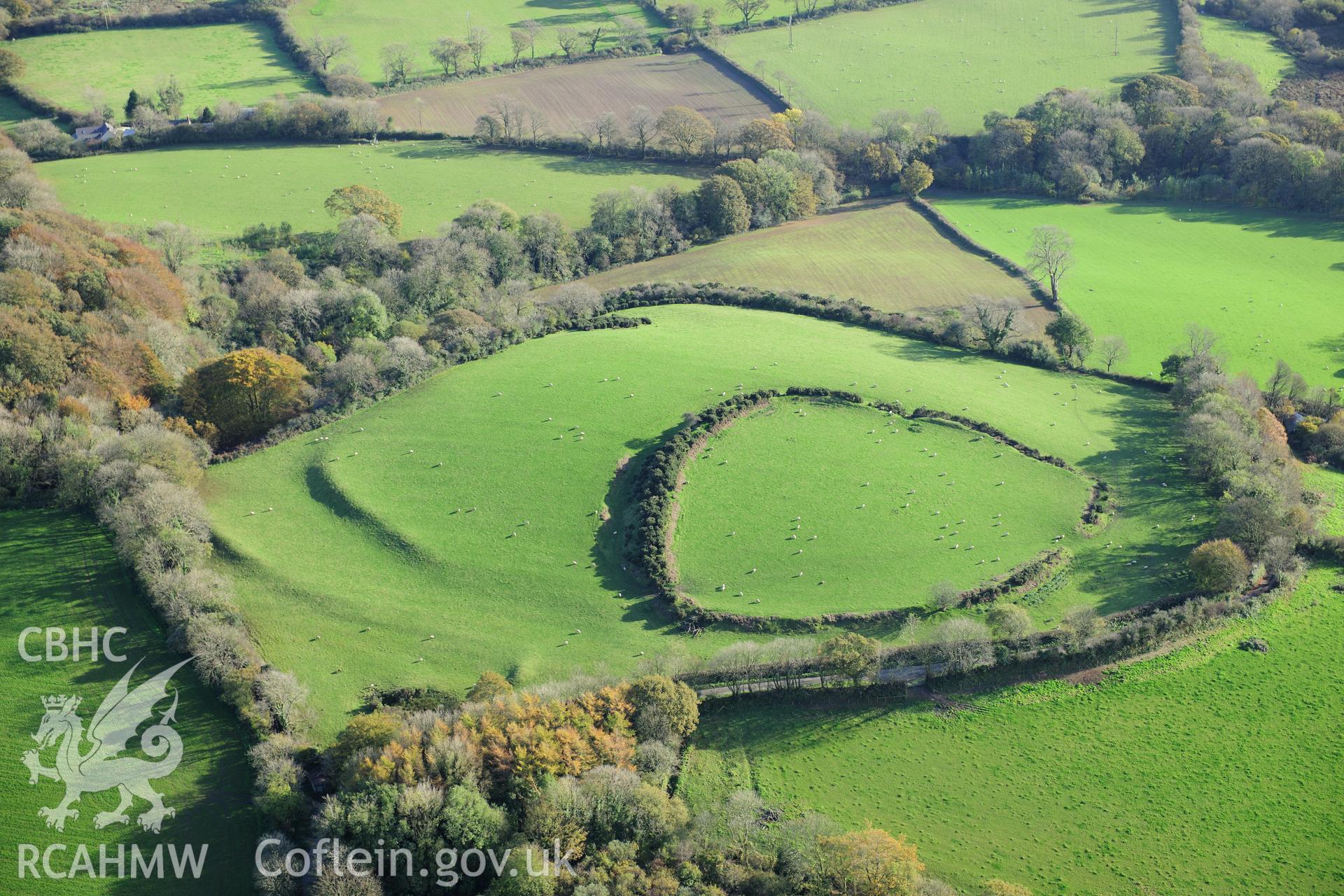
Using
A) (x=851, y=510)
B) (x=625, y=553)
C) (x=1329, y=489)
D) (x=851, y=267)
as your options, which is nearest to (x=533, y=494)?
(x=625, y=553)

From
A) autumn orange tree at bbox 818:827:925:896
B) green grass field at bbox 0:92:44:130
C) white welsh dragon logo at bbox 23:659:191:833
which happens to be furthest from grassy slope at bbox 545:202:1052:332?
green grass field at bbox 0:92:44:130

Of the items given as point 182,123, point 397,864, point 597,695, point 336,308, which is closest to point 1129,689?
point 597,695

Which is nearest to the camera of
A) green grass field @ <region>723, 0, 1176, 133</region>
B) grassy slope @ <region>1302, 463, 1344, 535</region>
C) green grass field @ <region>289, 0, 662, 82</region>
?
grassy slope @ <region>1302, 463, 1344, 535</region>

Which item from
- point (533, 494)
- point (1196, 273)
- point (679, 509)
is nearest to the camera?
point (679, 509)

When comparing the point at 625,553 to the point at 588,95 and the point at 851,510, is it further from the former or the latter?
the point at 588,95

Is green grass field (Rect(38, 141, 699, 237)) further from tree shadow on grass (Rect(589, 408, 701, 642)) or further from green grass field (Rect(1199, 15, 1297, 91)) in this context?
green grass field (Rect(1199, 15, 1297, 91))

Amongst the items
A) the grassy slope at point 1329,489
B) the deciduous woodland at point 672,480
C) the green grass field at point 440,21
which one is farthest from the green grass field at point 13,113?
the grassy slope at point 1329,489

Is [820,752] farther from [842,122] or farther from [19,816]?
[842,122]
